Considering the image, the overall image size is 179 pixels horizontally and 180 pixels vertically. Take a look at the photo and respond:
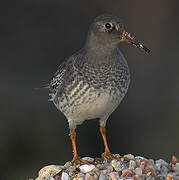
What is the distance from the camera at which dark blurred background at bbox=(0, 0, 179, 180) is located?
44.5 feet

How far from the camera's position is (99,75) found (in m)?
7.75

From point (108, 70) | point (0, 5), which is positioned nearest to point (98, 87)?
point (108, 70)

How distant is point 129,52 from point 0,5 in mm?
4535

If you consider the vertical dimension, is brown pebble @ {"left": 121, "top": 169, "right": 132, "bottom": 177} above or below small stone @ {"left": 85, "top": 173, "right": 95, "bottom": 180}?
below

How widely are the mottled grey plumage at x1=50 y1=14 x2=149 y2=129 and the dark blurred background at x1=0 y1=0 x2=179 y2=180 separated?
5.32m

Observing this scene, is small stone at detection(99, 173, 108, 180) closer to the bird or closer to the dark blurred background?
the bird

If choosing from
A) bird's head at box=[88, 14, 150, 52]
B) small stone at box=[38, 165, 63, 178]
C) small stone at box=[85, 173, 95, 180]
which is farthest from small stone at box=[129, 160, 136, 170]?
bird's head at box=[88, 14, 150, 52]

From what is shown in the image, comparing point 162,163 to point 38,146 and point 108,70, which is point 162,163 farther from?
point 38,146

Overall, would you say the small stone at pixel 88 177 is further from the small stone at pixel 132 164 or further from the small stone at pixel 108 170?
the small stone at pixel 132 164

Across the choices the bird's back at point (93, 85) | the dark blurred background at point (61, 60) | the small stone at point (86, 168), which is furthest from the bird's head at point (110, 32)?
the dark blurred background at point (61, 60)

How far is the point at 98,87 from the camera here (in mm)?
7676

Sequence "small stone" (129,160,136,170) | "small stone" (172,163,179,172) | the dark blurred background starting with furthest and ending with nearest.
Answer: the dark blurred background
"small stone" (172,163,179,172)
"small stone" (129,160,136,170)

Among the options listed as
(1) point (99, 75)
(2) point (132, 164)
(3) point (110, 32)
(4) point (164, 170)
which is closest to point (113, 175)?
(2) point (132, 164)

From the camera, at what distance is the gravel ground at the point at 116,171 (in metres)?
6.98
